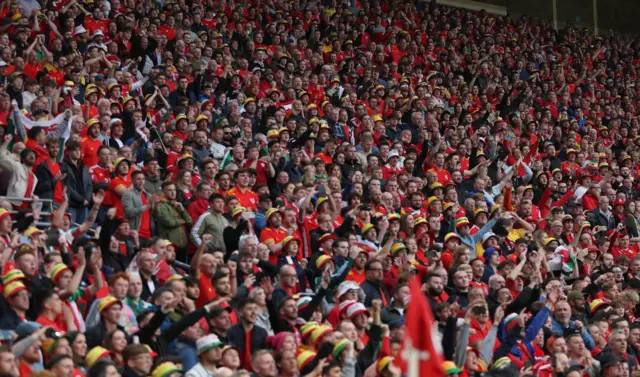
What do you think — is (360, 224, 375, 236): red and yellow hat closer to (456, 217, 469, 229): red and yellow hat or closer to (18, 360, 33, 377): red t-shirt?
(456, 217, 469, 229): red and yellow hat

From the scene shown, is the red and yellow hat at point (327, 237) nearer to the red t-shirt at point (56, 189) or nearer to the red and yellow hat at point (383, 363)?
the red t-shirt at point (56, 189)

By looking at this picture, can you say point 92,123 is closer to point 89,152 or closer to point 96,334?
point 89,152

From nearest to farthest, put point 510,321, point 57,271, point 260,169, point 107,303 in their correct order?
point 107,303
point 57,271
point 510,321
point 260,169

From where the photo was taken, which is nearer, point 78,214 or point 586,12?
point 78,214

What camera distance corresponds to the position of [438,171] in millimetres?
16188

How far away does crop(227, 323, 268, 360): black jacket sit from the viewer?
30.6ft

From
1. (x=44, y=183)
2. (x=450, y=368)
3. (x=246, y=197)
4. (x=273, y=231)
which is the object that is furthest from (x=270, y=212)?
(x=450, y=368)

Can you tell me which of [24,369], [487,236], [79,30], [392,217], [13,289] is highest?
[79,30]

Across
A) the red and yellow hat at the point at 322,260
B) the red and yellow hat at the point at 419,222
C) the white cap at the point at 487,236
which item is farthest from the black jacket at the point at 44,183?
the white cap at the point at 487,236

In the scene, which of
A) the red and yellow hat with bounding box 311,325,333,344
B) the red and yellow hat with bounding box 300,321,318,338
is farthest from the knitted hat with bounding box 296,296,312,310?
the red and yellow hat with bounding box 311,325,333,344

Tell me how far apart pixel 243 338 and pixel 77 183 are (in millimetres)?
3269

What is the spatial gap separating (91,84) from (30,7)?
2.91 meters

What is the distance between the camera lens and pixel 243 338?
9375 mm

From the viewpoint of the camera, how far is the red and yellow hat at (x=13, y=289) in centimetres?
855
